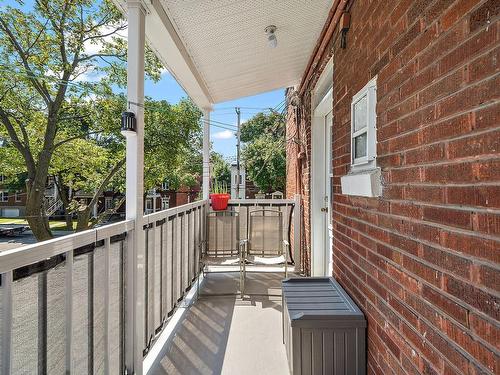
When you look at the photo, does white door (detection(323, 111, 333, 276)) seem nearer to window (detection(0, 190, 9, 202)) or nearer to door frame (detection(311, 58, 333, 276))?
door frame (detection(311, 58, 333, 276))

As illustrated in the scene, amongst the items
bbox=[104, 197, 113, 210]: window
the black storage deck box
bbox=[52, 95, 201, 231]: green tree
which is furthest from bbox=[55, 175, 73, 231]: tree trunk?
the black storage deck box

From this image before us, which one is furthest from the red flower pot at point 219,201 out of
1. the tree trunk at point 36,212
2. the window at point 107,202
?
the window at point 107,202

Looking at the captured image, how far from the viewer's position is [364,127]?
1.79 m

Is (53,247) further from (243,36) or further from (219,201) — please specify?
(219,201)

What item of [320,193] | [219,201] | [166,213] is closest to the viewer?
[166,213]

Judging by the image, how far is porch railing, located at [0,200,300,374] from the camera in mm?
1026

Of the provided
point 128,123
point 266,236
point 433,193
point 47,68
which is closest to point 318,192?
point 266,236

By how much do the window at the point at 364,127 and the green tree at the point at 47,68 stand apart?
973 cm

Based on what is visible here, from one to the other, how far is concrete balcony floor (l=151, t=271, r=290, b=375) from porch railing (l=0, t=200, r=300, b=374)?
264 mm

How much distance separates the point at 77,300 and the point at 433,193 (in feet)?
4.65

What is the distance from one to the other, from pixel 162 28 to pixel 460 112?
82.5 inches

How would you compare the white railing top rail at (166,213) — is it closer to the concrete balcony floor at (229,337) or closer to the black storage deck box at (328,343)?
the concrete balcony floor at (229,337)

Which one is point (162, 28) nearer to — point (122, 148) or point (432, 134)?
point (432, 134)

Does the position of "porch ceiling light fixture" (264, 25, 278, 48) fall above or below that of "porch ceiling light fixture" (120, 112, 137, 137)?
above
